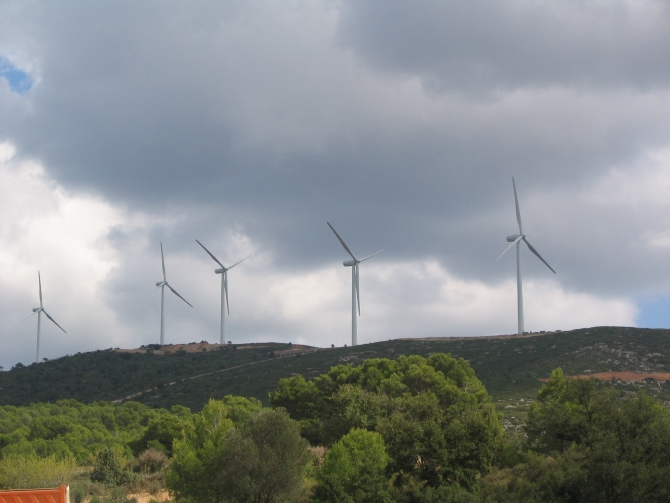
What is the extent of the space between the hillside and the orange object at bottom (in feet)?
186

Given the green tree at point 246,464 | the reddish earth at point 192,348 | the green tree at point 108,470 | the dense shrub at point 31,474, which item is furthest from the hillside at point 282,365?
the dense shrub at point 31,474

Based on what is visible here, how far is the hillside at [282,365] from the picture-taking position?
339ft

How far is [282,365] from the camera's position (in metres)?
131

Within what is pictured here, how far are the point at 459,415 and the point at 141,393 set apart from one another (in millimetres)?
85816

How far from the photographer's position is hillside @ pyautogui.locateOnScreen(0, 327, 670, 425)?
10319 cm

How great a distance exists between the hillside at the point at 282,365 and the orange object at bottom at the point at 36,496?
56.8 m

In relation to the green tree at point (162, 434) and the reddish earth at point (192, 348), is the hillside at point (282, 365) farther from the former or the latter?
the green tree at point (162, 434)

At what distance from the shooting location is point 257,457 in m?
46.4

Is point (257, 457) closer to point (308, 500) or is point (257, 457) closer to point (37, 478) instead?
point (308, 500)

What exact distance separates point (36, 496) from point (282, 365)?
10514cm

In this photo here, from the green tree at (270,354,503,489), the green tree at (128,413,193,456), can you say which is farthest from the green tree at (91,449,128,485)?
the green tree at (270,354,503,489)

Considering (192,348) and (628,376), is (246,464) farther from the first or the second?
(192,348)

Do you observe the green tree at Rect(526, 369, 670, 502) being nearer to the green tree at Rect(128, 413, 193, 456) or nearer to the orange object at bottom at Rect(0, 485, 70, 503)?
the orange object at bottom at Rect(0, 485, 70, 503)

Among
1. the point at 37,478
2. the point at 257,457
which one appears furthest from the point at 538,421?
the point at 37,478
